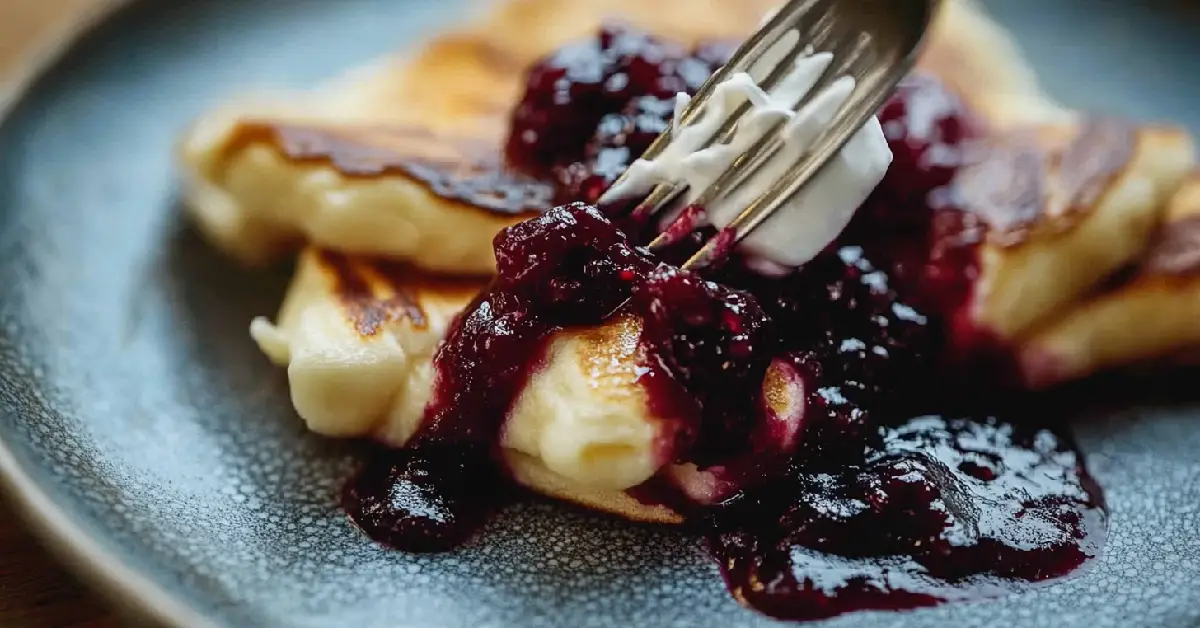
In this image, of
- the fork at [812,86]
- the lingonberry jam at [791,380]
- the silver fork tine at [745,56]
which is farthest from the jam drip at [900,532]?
the silver fork tine at [745,56]

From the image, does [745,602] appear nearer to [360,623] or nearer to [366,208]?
[360,623]

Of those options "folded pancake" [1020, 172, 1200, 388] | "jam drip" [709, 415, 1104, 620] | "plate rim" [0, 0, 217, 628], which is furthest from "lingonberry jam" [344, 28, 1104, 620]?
"plate rim" [0, 0, 217, 628]

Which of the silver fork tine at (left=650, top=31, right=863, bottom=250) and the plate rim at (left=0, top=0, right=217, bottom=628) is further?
the silver fork tine at (left=650, top=31, right=863, bottom=250)

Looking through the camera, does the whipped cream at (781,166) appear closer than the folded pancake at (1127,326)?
Yes

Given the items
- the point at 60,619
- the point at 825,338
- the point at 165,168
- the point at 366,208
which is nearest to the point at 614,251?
the point at 825,338

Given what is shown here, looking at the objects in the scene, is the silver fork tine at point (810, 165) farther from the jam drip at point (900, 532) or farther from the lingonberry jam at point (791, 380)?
the jam drip at point (900, 532)

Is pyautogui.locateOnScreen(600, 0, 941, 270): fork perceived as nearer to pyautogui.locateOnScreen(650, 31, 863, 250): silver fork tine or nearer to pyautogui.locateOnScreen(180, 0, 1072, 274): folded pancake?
pyautogui.locateOnScreen(650, 31, 863, 250): silver fork tine

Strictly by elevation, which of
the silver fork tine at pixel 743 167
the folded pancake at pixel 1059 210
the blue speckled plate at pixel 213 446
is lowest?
the blue speckled plate at pixel 213 446

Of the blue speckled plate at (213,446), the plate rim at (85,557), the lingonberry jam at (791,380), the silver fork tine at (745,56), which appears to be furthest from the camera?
the silver fork tine at (745,56)
